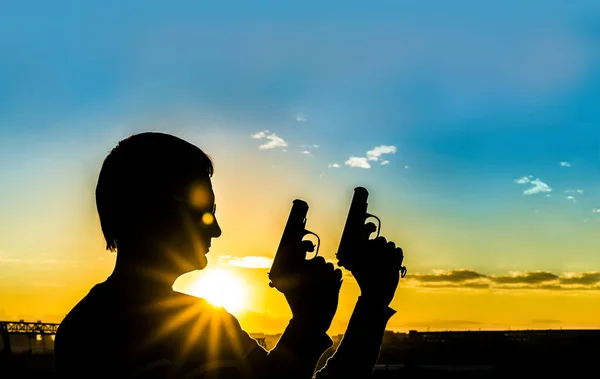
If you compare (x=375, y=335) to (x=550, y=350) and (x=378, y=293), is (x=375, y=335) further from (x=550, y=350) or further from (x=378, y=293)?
(x=550, y=350)

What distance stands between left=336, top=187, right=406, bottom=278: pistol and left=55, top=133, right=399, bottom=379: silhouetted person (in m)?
0.07

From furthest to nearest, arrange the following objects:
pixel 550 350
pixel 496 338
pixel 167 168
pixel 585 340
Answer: pixel 496 338 → pixel 585 340 → pixel 550 350 → pixel 167 168

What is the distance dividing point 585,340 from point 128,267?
99683 mm

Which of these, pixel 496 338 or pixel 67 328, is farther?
pixel 496 338

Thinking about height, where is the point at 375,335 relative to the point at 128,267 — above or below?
below

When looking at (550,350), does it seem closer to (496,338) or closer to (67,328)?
(496,338)

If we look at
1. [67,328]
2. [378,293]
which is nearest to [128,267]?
[67,328]

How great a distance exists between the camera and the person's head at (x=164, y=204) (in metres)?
2.47

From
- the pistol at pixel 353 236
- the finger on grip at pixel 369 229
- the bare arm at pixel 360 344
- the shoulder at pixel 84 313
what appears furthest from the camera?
the finger on grip at pixel 369 229

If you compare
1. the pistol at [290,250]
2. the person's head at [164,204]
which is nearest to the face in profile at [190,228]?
the person's head at [164,204]

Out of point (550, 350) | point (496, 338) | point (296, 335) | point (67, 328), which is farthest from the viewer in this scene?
point (496, 338)

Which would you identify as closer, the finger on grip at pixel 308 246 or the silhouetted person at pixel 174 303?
the silhouetted person at pixel 174 303

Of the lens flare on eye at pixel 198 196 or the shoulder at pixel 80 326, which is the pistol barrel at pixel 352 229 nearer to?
the lens flare on eye at pixel 198 196

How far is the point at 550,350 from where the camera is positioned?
8412 cm
